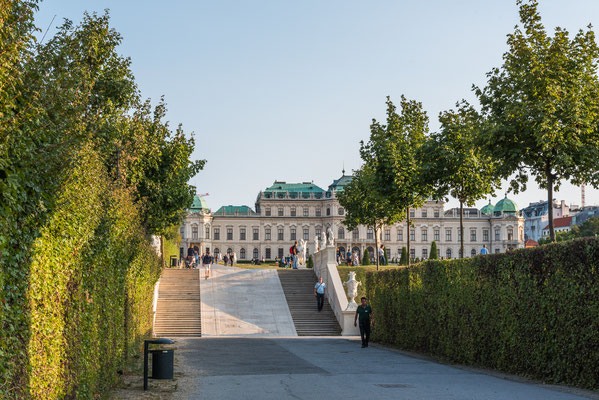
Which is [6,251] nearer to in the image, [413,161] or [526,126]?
[526,126]

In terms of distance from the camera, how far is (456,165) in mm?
22859

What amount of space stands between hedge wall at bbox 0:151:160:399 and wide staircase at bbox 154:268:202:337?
15108 millimetres

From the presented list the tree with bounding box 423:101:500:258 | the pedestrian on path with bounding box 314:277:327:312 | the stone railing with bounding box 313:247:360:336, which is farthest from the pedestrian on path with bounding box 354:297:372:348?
the pedestrian on path with bounding box 314:277:327:312

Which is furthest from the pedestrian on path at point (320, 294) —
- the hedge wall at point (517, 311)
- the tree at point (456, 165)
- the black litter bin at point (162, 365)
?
the black litter bin at point (162, 365)

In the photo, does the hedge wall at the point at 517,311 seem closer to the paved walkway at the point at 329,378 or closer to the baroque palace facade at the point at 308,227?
the paved walkway at the point at 329,378

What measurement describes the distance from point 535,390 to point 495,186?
14218mm

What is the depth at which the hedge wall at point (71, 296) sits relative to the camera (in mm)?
5598

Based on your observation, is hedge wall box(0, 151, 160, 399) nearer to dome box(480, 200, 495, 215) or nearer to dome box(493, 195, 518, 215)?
dome box(493, 195, 518, 215)

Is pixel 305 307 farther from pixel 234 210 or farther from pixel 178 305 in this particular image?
pixel 234 210

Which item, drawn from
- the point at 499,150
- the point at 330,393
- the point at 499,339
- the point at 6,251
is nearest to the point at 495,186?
the point at 499,150

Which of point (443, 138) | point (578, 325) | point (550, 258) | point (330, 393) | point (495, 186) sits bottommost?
point (330, 393)

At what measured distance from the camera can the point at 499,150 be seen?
16.6m

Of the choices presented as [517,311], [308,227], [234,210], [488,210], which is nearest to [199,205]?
[234,210]

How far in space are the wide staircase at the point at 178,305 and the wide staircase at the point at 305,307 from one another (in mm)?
4318
